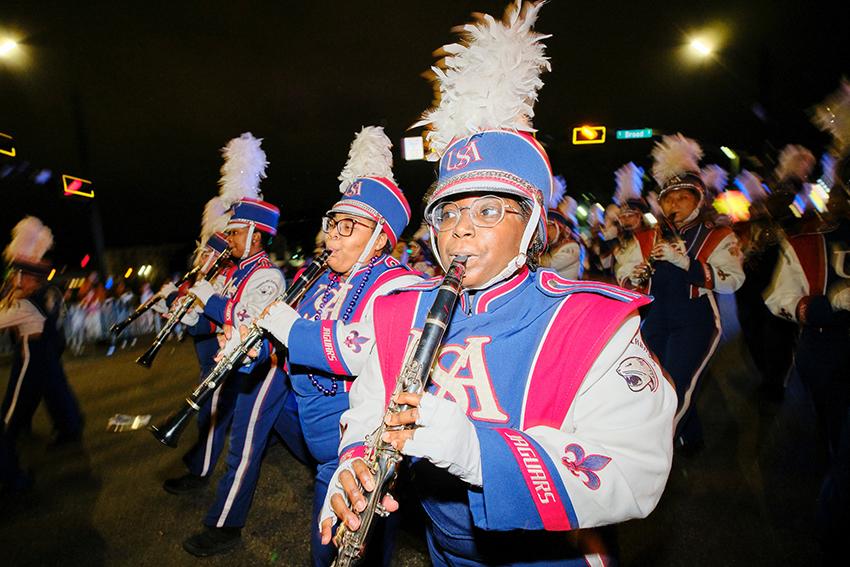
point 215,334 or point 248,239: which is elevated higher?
point 248,239

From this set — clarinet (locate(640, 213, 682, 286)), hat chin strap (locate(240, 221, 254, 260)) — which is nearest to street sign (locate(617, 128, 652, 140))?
clarinet (locate(640, 213, 682, 286))

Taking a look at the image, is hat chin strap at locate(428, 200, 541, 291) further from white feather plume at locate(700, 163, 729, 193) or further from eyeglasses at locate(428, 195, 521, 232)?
white feather plume at locate(700, 163, 729, 193)

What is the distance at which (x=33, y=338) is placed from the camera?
5430 mm

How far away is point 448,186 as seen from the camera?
6.36 feet

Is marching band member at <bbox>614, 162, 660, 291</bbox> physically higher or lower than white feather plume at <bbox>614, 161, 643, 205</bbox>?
lower

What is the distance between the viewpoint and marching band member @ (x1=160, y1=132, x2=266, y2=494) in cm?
464

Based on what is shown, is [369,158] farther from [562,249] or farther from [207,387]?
[562,249]

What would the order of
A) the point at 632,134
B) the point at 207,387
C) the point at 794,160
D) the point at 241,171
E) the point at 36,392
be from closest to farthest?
the point at 207,387 < the point at 794,160 < the point at 36,392 < the point at 241,171 < the point at 632,134

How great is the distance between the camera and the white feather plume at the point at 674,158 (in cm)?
546

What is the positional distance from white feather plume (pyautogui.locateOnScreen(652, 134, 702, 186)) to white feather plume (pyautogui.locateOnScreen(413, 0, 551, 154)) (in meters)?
4.05

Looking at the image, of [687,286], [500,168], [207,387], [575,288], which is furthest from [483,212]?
[687,286]

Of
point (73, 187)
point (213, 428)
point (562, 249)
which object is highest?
point (73, 187)

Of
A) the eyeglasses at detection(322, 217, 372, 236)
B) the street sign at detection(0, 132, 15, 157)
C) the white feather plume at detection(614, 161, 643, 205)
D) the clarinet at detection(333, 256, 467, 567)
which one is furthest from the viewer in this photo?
the street sign at detection(0, 132, 15, 157)

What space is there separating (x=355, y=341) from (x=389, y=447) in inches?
49.6
